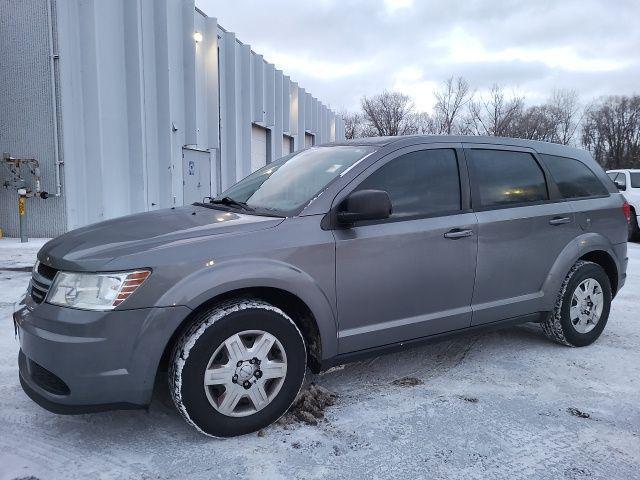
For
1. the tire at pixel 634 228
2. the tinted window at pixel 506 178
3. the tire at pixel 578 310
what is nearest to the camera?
the tinted window at pixel 506 178

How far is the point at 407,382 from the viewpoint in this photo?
135 inches

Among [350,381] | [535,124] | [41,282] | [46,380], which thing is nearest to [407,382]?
[350,381]

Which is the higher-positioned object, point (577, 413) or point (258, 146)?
point (258, 146)

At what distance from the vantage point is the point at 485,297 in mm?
3523

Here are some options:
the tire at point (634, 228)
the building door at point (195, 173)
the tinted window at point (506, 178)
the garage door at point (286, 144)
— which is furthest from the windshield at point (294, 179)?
the garage door at point (286, 144)

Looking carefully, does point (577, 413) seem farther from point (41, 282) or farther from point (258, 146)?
point (258, 146)

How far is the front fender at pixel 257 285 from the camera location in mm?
2459

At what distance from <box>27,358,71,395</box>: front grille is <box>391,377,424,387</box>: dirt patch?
2.01 metres

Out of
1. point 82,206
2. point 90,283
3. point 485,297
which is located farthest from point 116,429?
point 82,206

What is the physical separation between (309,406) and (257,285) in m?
0.86

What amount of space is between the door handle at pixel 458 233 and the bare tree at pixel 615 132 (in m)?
74.4

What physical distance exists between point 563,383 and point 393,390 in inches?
46.9

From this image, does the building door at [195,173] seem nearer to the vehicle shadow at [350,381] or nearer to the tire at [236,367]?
the vehicle shadow at [350,381]

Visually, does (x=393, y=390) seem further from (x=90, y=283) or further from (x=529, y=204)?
(x=90, y=283)
